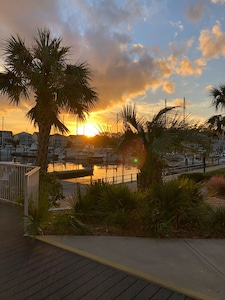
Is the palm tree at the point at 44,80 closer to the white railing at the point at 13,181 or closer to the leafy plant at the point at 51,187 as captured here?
the leafy plant at the point at 51,187

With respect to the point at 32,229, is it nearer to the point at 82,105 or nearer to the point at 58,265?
the point at 58,265

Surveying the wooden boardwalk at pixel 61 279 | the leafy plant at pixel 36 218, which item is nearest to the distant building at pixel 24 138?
the leafy plant at pixel 36 218

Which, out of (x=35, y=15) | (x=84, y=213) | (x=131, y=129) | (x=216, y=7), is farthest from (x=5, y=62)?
(x=216, y=7)

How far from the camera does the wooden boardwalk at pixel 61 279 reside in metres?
2.92

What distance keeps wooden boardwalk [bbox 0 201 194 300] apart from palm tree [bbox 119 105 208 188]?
4.37 metres

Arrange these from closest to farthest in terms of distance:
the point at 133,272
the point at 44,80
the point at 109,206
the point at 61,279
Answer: the point at 61,279 → the point at 133,272 → the point at 109,206 → the point at 44,80

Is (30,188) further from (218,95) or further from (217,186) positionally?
(218,95)

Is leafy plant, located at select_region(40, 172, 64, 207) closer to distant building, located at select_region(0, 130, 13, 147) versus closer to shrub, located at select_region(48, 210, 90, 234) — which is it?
shrub, located at select_region(48, 210, 90, 234)

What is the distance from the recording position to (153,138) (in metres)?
8.02

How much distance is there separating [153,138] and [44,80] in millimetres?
4281

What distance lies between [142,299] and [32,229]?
2.61 meters

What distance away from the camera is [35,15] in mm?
9781

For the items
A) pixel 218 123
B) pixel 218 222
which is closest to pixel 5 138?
pixel 218 123

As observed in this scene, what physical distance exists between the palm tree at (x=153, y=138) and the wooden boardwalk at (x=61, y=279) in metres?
4.37
